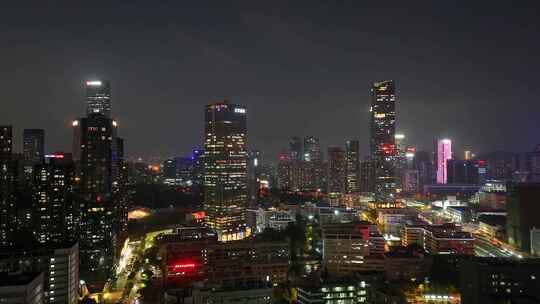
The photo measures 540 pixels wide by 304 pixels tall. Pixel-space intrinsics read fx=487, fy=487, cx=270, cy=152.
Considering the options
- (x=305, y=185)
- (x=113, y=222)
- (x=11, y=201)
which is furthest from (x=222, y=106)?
(x=305, y=185)

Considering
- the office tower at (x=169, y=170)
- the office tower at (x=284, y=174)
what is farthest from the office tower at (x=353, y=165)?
the office tower at (x=169, y=170)

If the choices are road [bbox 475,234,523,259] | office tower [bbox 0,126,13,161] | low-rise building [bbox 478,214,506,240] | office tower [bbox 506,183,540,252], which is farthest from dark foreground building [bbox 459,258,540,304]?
office tower [bbox 0,126,13,161]

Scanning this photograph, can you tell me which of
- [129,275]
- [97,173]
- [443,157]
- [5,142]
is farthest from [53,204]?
[443,157]

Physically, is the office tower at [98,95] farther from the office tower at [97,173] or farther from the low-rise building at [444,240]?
the low-rise building at [444,240]

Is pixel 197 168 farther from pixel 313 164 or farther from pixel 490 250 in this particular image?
pixel 490 250

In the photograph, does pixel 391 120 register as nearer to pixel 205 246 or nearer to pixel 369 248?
pixel 369 248
